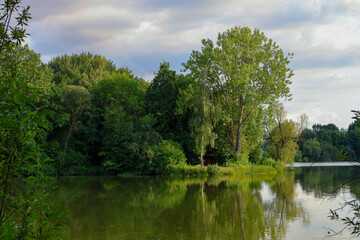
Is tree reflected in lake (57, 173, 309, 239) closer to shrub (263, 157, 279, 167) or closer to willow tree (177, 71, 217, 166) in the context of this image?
willow tree (177, 71, 217, 166)

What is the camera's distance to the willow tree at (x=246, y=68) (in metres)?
35.4

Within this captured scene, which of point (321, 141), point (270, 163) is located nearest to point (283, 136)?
point (270, 163)

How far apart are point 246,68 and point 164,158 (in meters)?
12.2

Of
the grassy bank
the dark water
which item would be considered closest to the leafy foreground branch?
the dark water

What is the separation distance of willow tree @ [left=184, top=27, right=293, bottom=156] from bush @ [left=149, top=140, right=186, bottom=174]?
618cm

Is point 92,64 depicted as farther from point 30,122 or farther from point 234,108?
point 30,122

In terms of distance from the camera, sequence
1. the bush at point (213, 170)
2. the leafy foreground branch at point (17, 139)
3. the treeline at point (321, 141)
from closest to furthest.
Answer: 1. the leafy foreground branch at point (17, 139)
2. the bush at point (213, 170)
3. the treeline at point (321, 141)

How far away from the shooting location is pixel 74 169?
37094mm

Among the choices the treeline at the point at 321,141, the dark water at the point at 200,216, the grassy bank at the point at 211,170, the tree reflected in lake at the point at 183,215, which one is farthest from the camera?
the treeline at the point at 321,141

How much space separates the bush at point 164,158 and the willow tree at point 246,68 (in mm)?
6185

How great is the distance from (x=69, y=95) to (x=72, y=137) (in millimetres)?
4749

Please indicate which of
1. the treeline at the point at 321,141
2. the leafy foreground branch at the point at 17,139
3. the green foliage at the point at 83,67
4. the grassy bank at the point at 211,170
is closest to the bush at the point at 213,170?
the grassy bank at the point at 211,170

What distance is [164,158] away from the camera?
113ft

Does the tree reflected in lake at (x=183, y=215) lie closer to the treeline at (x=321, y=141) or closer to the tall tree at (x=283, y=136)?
the tall tree at (x=283, y=136)
